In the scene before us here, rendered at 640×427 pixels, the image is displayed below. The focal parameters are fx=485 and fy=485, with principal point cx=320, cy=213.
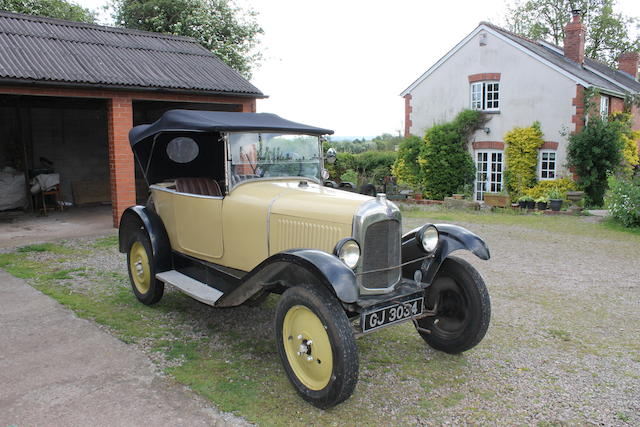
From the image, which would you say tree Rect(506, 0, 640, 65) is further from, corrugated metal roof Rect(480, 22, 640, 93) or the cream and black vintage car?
the cream and black vintage car

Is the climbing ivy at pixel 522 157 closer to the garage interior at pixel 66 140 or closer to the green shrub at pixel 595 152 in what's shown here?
the green shrub at pixel 595 152

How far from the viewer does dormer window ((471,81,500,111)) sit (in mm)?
16703

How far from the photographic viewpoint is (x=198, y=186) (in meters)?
5.25

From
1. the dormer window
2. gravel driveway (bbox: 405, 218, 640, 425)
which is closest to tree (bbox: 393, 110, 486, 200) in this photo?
the dormer window

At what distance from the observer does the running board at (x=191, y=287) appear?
166 inches

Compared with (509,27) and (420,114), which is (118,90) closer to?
(420,114)

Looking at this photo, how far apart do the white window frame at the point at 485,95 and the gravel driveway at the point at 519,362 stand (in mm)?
10971

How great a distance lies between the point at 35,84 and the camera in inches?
336

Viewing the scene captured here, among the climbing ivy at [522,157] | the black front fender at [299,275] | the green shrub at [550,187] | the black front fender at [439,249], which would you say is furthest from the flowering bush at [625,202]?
the black front fender at [299,275]

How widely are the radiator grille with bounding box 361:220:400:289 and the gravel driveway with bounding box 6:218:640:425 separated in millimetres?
727

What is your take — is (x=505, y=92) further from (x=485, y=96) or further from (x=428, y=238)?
(x=428, y=238)

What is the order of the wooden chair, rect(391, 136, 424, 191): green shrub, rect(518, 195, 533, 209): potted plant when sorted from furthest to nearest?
rect(391, 136, 424, 191): green shrub
rect(518, 195, 533, 209): potted plant
the wooden chair

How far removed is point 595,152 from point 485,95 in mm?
4300

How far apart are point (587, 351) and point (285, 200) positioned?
2.95 metres
